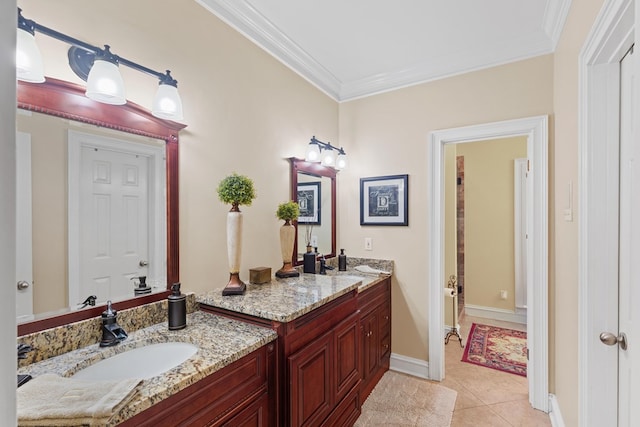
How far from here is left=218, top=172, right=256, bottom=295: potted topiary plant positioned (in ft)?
5.38

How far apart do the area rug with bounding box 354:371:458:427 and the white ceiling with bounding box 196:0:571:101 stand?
8.76 feet

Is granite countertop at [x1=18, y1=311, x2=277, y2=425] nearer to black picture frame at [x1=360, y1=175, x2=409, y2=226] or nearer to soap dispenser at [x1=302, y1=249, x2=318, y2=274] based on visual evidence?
soap dispenser at [x1=302, y1=249, x2=318, y2=274]

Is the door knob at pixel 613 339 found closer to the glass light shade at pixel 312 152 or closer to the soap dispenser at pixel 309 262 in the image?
the soap dispenser at pixel 309 262

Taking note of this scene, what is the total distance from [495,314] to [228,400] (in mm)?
4037

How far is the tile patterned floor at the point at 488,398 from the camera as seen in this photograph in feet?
6.88

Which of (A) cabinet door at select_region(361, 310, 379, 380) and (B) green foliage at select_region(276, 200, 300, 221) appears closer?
(B) green foliage at select_region(276, 200, 300, 221)

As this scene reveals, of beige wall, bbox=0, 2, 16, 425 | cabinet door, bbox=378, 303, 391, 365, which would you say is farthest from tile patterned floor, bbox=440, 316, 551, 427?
beige wall, bbox=0, 2, 16, 425

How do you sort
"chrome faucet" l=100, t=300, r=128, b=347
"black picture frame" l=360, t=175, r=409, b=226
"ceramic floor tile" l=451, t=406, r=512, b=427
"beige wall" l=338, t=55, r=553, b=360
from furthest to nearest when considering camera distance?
"black picture frame" l=360, t=175, r=409, b=226 < "beige wall" l=338, t=55, r=553, b=360 < "ceramic floor tile" l=451, t=406, r=512, b=427 < "chrome faucet" l=100, t=300, r=128, b=347

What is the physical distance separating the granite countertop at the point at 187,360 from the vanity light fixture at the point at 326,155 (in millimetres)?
1528

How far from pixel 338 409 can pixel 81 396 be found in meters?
1.43

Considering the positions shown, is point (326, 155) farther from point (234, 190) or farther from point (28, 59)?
point (28, 59)

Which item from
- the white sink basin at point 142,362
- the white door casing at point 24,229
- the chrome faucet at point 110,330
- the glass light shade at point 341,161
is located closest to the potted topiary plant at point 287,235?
the glass light shade at point 341,161

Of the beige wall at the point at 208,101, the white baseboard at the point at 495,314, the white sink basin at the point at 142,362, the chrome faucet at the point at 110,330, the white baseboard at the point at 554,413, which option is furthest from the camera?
the white baseboard at the point at 495,314

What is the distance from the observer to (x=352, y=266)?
297cm
